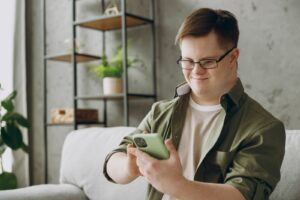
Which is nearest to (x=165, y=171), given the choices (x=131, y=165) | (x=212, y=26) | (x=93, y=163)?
(x=131, y=165)

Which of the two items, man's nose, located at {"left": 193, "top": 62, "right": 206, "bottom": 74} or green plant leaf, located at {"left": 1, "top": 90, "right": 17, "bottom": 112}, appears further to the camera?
green plant leaf, located at {"left": 1, "top": 90, "right": 17, "bottom": 112}

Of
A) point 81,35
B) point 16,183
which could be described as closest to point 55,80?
point 81,35

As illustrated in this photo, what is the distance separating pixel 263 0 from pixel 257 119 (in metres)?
1.43

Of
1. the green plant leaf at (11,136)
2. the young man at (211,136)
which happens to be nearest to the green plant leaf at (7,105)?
the green plant leaf at (11,136)

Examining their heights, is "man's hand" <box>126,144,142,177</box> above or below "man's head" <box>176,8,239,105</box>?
below

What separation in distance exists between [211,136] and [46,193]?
3.11 ft

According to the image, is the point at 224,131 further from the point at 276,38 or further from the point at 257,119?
the point at 276,38

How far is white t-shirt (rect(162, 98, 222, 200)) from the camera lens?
4.91ft

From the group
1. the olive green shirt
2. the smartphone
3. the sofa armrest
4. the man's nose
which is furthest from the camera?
the sofa armrest

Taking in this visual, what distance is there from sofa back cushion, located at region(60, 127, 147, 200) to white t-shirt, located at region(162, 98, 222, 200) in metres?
0.51

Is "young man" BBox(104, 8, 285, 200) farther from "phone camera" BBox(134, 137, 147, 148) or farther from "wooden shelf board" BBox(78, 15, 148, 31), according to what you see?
"wooden shelf board" BBox(78, 15, 148, 31)

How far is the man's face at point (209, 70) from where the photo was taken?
142 centimetres

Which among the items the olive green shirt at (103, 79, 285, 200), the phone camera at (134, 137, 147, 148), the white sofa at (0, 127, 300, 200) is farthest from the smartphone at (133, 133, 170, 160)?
the white sofa at (0, 127, 300, 200)

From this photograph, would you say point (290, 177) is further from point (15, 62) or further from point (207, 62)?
point (15, 62)
